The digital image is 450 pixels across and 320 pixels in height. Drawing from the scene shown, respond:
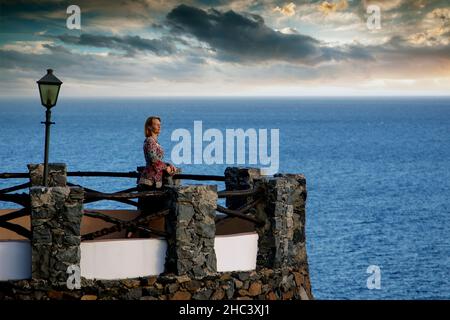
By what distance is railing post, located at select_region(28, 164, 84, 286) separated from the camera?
49.5ft

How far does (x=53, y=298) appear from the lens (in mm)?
15297

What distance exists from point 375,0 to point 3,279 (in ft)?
481

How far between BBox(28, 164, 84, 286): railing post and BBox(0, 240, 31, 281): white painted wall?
16 cm

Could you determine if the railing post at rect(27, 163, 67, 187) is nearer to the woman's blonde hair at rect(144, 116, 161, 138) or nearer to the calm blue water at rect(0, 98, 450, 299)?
the woman's blonde hair at rect(144, 116, 161, 138)

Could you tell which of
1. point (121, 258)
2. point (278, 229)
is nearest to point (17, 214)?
point (121, 258)

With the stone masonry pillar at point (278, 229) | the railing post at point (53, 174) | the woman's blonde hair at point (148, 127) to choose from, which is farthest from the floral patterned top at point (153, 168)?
the railing post at point (53, 174)

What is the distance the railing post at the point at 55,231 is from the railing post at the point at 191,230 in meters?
1.46

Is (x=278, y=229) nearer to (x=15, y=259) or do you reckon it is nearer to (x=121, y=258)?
(x=121, y=258)

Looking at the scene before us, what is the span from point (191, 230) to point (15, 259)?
2689 mm

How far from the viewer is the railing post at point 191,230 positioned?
619 inches

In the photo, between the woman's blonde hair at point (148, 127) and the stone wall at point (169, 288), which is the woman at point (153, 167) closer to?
the woman's blonde hair at point (148, 127)

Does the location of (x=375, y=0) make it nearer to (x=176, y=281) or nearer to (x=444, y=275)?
(x=444, y=275)

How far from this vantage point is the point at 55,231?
1516 cm

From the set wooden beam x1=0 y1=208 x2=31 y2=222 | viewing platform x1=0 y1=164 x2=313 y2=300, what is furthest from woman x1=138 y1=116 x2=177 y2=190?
wooden beam x1=0 y1=208 x2=31 y2=222
